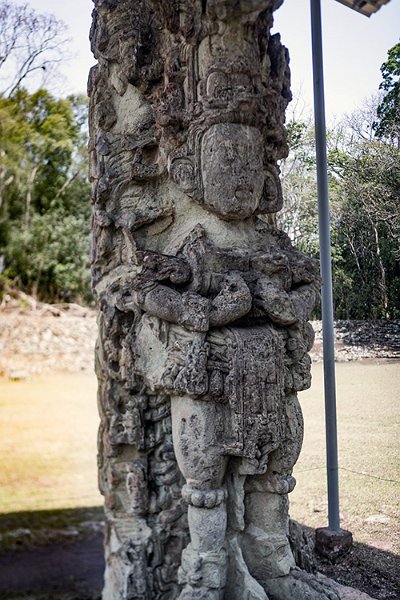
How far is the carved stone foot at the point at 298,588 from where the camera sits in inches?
120

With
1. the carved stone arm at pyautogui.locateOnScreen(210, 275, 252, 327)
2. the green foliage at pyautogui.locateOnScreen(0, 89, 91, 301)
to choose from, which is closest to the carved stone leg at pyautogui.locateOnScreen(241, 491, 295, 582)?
the carved stone arm at pyautogui.locateOnScreen(210, 275, 252, 327)

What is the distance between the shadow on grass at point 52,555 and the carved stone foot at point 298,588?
55.2 inches

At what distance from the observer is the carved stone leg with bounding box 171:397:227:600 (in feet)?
9.72

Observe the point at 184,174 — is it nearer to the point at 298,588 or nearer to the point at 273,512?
the point at 273,512

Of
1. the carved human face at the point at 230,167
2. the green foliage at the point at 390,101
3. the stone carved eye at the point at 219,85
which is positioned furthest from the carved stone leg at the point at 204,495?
the green foliage at the point at 390,101

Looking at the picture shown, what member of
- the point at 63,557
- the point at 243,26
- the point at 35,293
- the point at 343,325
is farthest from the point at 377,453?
the point at 35,293

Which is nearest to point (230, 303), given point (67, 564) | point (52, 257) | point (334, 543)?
point (334, 543)

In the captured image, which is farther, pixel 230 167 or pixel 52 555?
pixel 52 555

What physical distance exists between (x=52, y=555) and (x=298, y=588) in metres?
2.09

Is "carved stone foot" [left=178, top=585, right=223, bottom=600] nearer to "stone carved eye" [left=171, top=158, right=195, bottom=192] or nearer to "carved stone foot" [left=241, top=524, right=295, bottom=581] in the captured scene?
"carved stone foot" [left=241, top=524, right=295, bottom=581]

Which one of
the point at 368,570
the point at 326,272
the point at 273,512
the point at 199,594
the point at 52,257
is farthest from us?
the point at 52,257

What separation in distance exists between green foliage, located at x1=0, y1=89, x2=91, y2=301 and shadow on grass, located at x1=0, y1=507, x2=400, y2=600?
3173mm

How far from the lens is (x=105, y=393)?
133 inches

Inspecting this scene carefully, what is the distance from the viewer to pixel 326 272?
4539 mm
